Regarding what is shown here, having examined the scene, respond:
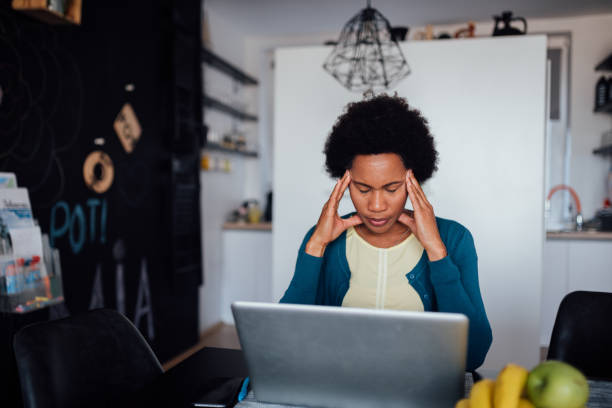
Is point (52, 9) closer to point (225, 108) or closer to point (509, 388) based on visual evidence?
point (509, 388)

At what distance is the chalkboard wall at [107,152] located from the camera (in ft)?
6.99

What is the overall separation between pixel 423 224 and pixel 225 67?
3.32 meters

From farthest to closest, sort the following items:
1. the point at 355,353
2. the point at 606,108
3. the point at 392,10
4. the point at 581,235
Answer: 1. the point at 392,10
2. the point at 606,108
3. the point at 581,235
4. the point at 355,353

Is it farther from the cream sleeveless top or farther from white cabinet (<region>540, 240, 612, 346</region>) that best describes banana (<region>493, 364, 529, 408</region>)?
white cabinet (<region>540, 240, 612, 346</region>)

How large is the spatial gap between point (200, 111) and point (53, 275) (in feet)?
6.49

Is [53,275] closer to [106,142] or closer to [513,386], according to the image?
[106,142]

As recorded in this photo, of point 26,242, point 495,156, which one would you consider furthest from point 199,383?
point 495,156

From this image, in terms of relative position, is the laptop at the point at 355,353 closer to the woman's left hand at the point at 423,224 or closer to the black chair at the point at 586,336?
the woman's left hand at the point at 423,224

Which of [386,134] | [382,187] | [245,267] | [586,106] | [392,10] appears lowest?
[245,267]

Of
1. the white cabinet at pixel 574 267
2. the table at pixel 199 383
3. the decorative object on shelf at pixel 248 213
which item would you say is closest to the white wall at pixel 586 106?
the white cabinet at pixel 574 267

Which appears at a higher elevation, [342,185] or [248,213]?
[342,185]

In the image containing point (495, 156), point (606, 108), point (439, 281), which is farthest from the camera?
point (606, 108)

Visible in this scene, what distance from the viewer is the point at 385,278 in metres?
1.37

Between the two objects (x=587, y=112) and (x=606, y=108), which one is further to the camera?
(x=587, y=112)
